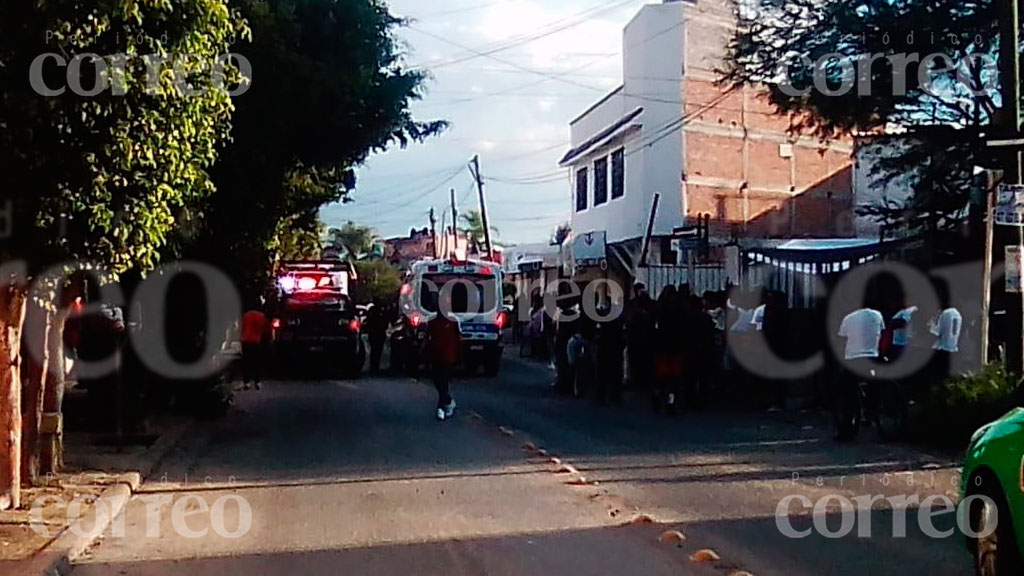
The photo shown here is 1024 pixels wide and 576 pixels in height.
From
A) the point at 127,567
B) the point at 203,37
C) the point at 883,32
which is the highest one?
the point at 883,32

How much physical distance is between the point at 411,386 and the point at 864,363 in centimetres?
1372

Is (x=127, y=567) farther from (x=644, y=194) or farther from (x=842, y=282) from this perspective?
(x=644, y=194)

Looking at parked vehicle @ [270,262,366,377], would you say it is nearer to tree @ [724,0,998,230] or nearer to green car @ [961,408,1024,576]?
tree @ [724,0,998,230]

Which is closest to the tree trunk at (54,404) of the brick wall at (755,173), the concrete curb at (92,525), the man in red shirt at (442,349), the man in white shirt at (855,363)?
the concrete curb at (92,525)

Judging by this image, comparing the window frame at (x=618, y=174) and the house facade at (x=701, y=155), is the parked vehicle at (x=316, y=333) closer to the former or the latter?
the house facade at (x=701, y=155)

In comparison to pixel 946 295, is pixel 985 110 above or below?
above

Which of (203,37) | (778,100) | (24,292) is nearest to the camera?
(203,37)

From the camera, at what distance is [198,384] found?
2064 cm

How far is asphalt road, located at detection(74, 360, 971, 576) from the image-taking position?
31.5ft

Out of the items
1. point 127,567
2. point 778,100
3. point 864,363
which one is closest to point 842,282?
point 778,100

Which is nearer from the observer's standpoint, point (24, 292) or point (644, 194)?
point (24, 292)

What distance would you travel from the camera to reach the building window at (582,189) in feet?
161

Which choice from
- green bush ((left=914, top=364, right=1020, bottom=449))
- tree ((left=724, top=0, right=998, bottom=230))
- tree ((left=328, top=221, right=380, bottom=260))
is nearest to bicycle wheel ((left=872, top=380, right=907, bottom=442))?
green bush ((left=914, top=364, right=1020, bottom=449))

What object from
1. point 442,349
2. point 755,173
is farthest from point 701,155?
point 442,349
